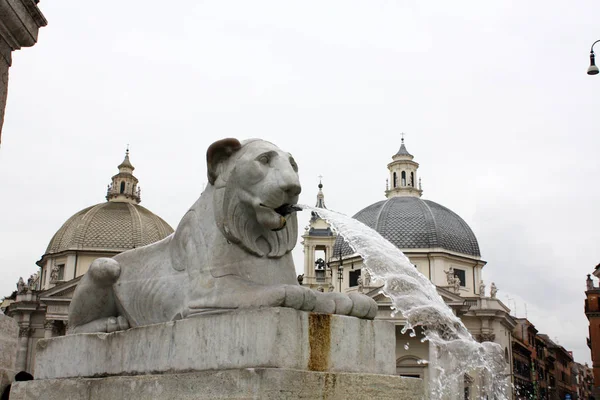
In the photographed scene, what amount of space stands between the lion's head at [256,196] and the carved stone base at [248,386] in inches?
39.9

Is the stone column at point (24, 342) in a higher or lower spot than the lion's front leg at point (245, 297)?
higher

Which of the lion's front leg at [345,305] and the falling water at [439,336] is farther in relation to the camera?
the falling water at [439,336]

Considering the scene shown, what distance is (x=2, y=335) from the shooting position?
6871mm

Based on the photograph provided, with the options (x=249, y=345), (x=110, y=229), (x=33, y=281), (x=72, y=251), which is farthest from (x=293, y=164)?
(x=33, y=281)

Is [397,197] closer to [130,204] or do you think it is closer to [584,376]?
[130,204]

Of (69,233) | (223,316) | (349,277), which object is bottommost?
(223,316)

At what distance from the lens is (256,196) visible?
15.6 ft

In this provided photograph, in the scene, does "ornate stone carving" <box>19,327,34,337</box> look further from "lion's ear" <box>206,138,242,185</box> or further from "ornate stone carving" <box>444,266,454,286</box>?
"lion's ear" <box>206,138,242,185</box>

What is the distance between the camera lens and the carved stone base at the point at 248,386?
3.92 metres

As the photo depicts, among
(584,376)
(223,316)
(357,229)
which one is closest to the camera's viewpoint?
(223,316)

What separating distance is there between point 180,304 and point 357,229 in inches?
418

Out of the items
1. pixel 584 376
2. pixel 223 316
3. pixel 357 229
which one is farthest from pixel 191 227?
pixel 584 376

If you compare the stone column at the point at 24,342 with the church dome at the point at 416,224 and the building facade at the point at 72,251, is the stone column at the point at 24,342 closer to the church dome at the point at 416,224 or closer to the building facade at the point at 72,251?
the building facade at the point at 72,251

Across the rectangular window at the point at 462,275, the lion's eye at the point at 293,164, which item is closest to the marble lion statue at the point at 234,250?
the lion's eye at the point at 293,164
